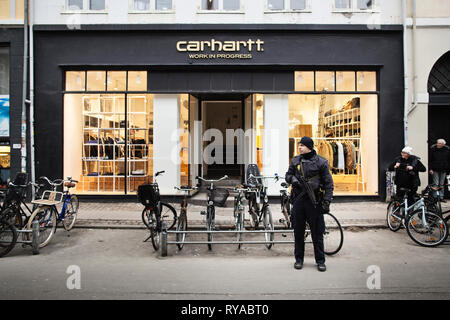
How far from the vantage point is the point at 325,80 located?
1196cm

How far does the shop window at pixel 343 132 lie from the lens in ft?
39.7

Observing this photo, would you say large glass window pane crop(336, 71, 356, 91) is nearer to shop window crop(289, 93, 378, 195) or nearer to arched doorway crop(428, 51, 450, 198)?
shop window crop(289, 93, 378, 195)

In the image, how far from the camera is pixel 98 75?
12086mm

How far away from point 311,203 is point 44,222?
5.41 m

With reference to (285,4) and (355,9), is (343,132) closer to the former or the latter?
(355,9)

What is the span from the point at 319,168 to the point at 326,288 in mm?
1893

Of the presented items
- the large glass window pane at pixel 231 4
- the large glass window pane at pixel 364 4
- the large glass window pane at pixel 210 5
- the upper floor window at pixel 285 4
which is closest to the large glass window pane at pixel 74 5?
the large glass window pane at pixel 210 5

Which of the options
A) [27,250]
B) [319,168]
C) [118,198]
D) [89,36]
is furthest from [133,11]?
[319,168]

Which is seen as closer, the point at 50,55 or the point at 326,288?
the point at 326,288

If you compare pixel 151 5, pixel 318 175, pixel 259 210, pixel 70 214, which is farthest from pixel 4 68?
pixel 318 175

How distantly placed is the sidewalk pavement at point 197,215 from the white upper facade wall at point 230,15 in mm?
6146

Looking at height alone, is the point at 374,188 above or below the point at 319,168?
below

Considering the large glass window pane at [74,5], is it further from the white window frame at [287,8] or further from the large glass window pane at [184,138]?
the white window frame at [287,8]
